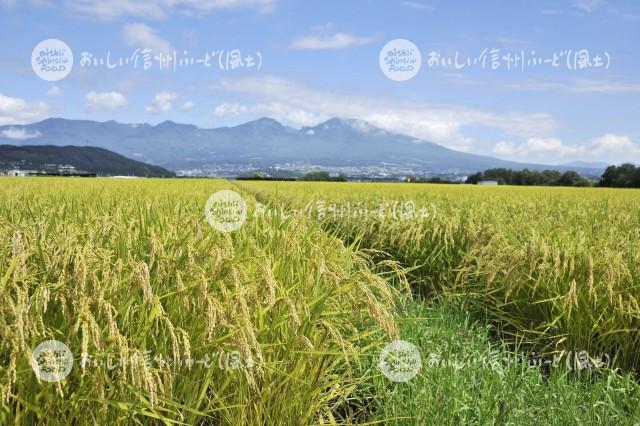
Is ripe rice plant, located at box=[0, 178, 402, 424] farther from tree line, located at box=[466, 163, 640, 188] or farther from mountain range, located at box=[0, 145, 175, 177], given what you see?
mountain range, located at box=[0, 145, 175, 177]

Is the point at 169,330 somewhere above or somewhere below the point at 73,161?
below

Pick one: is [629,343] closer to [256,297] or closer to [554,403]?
[554,403]

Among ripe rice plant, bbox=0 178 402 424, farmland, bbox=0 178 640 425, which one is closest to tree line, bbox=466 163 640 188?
farmland, bbox=0 178 640 425

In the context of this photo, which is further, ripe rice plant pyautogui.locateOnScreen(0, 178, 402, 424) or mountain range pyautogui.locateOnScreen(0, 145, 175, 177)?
mountain range pyautogui.locateOnScreen(0, 145, 175, 177)

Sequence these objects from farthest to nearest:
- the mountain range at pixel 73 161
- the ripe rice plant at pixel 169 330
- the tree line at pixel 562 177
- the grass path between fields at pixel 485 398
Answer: the mountain range at pixel 73 161, the tree line at pixel 562 177, the grass path between fields at pixel 485 398, the ripe rice plant at pixel 169 330

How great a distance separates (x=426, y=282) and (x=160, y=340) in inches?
213

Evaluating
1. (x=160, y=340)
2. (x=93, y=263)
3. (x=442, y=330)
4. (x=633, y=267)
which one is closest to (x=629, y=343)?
(x=633, y=267)

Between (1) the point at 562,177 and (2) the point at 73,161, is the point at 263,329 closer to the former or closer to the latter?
(1) the point at 562,177

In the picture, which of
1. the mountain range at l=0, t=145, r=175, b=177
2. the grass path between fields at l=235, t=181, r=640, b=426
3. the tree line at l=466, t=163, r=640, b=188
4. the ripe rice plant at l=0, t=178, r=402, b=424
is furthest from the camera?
the mountain range at l=0, t=145, r=175, b=177

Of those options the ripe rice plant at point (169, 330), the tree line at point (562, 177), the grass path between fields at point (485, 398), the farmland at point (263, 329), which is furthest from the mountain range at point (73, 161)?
the ripe rice plant at point (169, 330)

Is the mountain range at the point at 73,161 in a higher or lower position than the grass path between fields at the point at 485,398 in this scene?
higher

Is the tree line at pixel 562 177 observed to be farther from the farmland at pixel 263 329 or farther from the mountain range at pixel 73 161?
the mountain range at pixel 73 161

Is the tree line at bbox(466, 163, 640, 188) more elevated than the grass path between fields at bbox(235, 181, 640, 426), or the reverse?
the tree line at bbox(466, 163, 640, 188)

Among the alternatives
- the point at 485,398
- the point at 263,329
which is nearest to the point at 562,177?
the point at 485,398
